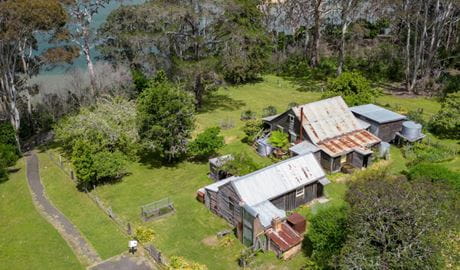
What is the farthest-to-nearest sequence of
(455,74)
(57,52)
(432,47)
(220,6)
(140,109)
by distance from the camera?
(455,74), (432,47), (220,6), (57,52), (140,109)

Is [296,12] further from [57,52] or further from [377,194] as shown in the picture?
[377,194]

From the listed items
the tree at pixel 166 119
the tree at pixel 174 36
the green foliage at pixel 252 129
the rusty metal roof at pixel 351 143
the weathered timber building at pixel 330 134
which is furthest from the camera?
the tree at pixel 174 36

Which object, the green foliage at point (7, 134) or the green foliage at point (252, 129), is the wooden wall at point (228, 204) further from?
the green foliage at point (7, 134)

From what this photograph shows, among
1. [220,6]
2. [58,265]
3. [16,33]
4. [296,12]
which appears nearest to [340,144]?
[220,6]

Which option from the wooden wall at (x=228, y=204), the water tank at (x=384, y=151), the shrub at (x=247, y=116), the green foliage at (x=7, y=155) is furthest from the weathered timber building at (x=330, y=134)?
the green foliage at (x=7, y=155)

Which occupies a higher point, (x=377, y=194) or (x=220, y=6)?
(x=220, y=6)

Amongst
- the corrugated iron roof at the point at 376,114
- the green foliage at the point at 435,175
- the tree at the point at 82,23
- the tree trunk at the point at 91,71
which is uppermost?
the tree at the point at 82,23

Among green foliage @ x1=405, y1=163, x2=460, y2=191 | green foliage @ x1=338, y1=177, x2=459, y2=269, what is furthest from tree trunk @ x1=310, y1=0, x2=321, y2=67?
green foliage @ x1=338, y1=177, x2=459, y2=269
